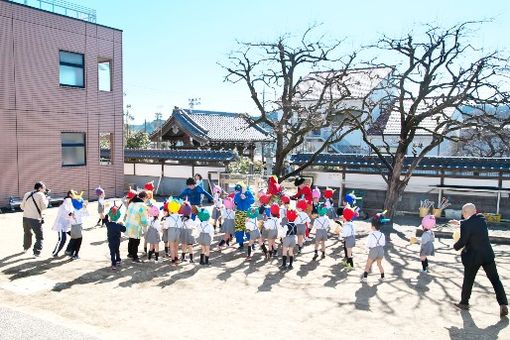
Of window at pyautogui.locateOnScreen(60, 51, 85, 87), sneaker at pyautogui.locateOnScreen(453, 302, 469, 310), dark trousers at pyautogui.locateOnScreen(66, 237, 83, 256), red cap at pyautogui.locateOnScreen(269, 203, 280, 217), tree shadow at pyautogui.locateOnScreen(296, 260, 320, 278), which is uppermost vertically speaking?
window at pyautogui.locateOnScreen(60, 51, 85, 87)

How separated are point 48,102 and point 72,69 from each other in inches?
80.0

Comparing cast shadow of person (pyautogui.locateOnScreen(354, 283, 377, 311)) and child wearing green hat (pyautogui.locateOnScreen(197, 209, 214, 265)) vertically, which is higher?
child wearing green hat (pyautogui.locateOnScreen(197, 209, 214, 265))

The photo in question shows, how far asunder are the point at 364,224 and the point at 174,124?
637 inches

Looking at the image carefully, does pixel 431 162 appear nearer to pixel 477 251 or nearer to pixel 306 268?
pixel 306 268

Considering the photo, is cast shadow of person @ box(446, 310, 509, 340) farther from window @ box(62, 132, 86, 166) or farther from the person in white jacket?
window @ box(62, 132, 86, 166)

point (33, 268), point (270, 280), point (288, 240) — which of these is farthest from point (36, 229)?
point (288, 240)

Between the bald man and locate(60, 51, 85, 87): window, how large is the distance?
17053mm

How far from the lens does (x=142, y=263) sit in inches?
385

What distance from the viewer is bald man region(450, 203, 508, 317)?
23.1 ft

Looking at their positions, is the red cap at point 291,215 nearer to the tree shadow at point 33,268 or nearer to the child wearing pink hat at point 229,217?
the child wearing pink hat at point 229,217

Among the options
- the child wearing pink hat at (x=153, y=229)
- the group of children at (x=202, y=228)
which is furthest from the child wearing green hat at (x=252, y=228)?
the child wearing pink hat at (x=153, y=229)

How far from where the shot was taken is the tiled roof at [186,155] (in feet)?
67.7

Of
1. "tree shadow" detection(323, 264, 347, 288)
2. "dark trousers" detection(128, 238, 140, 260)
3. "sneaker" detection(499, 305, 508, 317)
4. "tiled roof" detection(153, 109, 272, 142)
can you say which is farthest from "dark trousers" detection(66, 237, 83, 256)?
"tiled roof" detection(153, 109, 272, 142)

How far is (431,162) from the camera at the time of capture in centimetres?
1723
